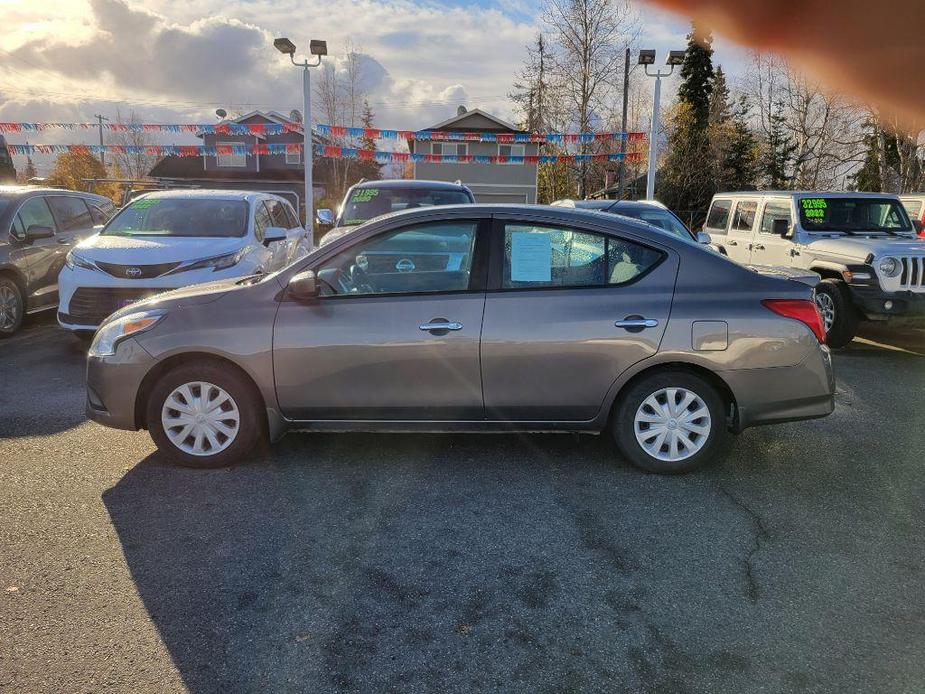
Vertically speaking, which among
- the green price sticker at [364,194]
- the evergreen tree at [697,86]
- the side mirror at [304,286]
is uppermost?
the evergreen tree at [697,86]

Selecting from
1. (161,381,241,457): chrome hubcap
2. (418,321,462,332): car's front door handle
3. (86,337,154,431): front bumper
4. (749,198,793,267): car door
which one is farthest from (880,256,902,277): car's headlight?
(86,337,154,431): front bumper

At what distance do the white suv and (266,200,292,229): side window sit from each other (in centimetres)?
34

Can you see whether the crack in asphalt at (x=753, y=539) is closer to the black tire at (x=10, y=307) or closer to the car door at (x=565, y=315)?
the car door at (x=565, y=315)

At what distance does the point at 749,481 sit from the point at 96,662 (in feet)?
11.6

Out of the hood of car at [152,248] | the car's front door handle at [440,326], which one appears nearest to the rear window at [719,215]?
the hood of car at [152,248]

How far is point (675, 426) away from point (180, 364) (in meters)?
3.05

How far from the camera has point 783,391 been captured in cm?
421

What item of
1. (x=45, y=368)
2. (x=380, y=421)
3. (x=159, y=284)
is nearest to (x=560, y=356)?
(x=380, y=421)

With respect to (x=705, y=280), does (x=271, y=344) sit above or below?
below

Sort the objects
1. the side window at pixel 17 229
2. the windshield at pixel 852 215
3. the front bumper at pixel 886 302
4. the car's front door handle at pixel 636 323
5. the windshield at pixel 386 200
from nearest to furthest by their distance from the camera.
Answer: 1. the car's front door handle at pixel 636 323
2. the front bumper at pixel 886 302
3. the side window at pixel 17 229
4. the windshield at pixel 852 215
5. the windshield at pixel 386 200

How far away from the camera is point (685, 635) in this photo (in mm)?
2672

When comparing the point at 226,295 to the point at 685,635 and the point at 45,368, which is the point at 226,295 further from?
the point at 45,368

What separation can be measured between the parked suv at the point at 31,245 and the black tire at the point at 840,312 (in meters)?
9.68

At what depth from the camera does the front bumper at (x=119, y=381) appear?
4.28m
